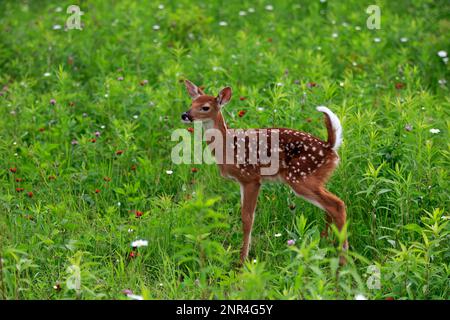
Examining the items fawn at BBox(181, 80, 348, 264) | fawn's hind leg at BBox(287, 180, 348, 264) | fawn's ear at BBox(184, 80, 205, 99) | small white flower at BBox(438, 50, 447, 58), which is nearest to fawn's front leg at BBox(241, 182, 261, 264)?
fawn at BBox(181, 80, 348, 264)

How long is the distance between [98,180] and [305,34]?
14.4 ft

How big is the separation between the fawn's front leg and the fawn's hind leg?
348mm

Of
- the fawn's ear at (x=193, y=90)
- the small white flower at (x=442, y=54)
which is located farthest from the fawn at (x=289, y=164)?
the small white flower at (x=442, y=54)

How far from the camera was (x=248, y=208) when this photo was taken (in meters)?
5.81

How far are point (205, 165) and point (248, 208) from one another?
1.18m

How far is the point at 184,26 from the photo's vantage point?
10078mm

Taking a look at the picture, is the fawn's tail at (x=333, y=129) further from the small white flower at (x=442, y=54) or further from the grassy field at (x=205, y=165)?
the small white flower at (x=442, y=54)

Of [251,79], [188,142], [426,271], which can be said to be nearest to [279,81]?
[251,79]

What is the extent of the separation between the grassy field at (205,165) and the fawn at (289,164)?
0.24 m

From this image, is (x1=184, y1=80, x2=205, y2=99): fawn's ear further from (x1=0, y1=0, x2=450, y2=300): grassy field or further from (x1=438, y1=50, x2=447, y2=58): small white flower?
(x1=438, y1=50, x2=447, y2=58): small white flower

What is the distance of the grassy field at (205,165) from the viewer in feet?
16.6

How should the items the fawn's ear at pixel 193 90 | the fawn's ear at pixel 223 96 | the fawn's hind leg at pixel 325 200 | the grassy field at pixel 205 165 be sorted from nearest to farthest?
the grassy field at pixel 205 165
the fawn's hind leg at pixel 325 200
the fawn's ear at pixel 223 96
the fawn's ear at pixel 193 90

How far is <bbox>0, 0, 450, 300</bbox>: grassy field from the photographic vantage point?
507 cm

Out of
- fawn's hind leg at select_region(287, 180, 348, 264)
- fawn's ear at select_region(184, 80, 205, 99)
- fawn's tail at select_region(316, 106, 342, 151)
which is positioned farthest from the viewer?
fawn's ear at select_region(184, 80, 205, 99)
